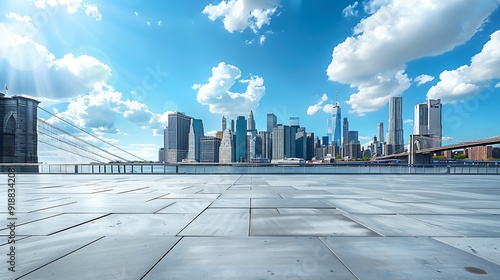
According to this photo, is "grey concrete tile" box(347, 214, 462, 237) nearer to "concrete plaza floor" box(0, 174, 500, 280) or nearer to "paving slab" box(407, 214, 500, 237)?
"concrete plaza floor" box(0, 174, 500, 280)

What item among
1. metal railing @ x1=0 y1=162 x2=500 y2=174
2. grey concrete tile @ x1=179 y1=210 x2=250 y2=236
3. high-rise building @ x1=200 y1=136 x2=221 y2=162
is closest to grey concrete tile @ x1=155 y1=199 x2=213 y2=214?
grey concrete tile @ x1=179 y1=210 x2=250 y2=236

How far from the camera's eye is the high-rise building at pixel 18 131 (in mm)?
46938

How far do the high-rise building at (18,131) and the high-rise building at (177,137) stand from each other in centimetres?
5236

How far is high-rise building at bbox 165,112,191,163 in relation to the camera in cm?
10280

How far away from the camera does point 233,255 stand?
12.9 feet

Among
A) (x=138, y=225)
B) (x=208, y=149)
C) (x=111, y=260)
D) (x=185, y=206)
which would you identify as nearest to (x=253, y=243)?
(x=111, y=260)

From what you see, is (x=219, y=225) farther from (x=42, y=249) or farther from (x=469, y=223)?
(x=469, y=223)

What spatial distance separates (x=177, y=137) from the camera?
109m

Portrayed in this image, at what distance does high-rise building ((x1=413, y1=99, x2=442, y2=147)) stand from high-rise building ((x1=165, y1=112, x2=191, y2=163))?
341 feet

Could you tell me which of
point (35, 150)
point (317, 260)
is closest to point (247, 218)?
point (317, 260)

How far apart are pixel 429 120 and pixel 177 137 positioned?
374 feet

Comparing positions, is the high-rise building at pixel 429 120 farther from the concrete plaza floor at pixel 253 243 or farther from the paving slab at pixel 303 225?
the paving slab at pixel 303 225

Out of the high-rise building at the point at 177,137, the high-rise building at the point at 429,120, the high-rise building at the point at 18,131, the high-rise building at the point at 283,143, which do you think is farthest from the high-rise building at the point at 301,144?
the high-rise building at the point at 18,131

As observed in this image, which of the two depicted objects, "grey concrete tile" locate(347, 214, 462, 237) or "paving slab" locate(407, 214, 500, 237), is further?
"paving slab" locate(407, 214, 500, 237)
